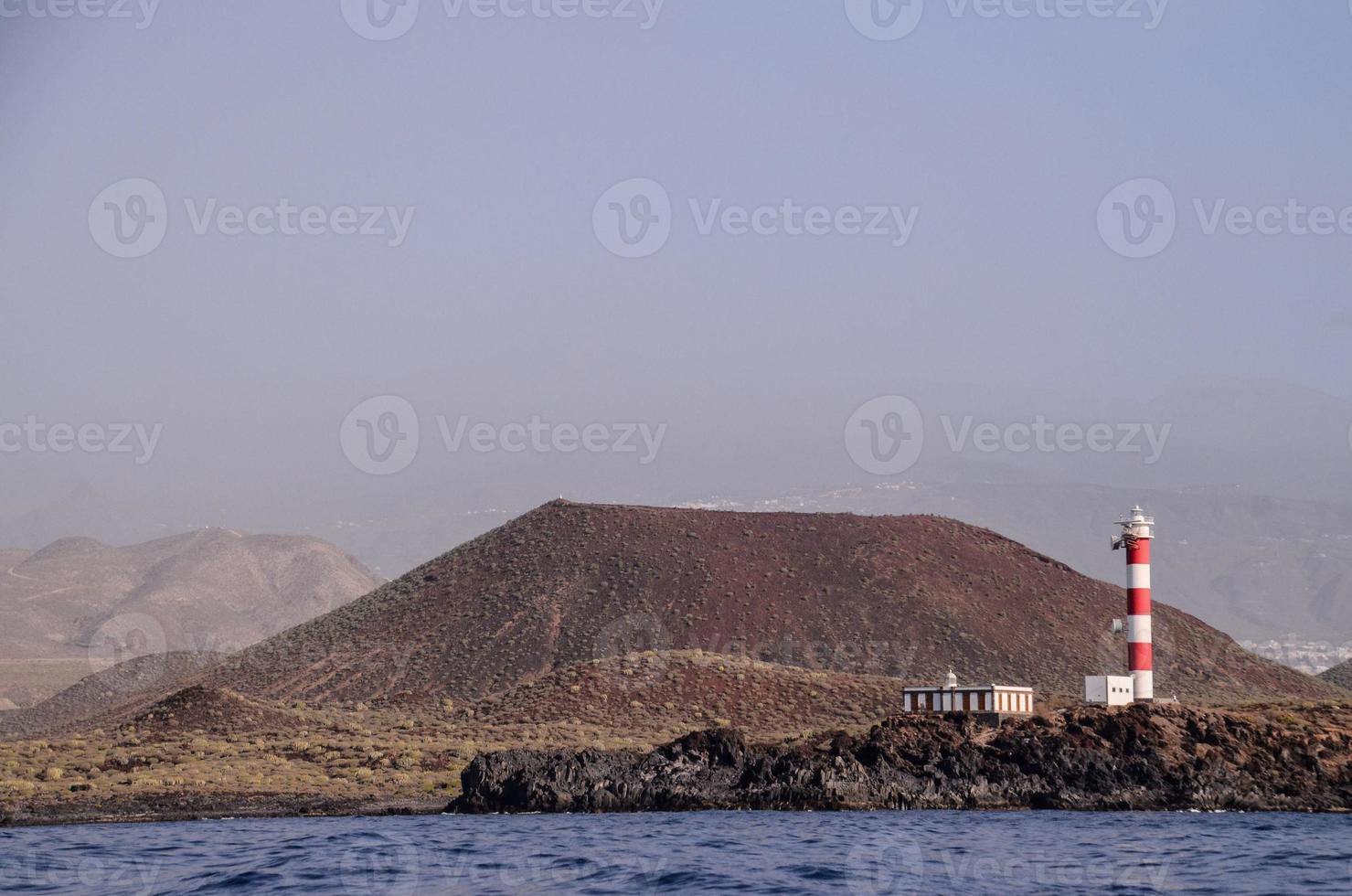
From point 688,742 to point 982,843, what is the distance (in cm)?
1567

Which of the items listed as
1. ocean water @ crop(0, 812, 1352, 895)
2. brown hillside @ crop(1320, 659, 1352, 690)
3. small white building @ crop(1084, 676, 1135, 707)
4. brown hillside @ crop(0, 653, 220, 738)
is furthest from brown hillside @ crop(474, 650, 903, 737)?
brown hillside @ crop(1320, 659, 1352, 690)

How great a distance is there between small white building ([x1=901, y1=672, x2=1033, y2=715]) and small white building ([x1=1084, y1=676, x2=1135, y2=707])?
3.09 metres

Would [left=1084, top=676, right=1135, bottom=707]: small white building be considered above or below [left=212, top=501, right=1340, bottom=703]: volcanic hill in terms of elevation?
below

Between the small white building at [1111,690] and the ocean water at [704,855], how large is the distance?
16163 mm

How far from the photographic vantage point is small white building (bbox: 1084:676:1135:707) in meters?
66.8

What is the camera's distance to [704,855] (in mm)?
39812

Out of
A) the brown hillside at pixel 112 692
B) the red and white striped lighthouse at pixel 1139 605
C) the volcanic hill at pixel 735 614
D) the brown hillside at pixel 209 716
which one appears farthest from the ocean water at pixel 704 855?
the brown hillside at pixel 112 692

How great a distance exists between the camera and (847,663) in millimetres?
92625

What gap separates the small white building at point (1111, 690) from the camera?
66750 millimetres
